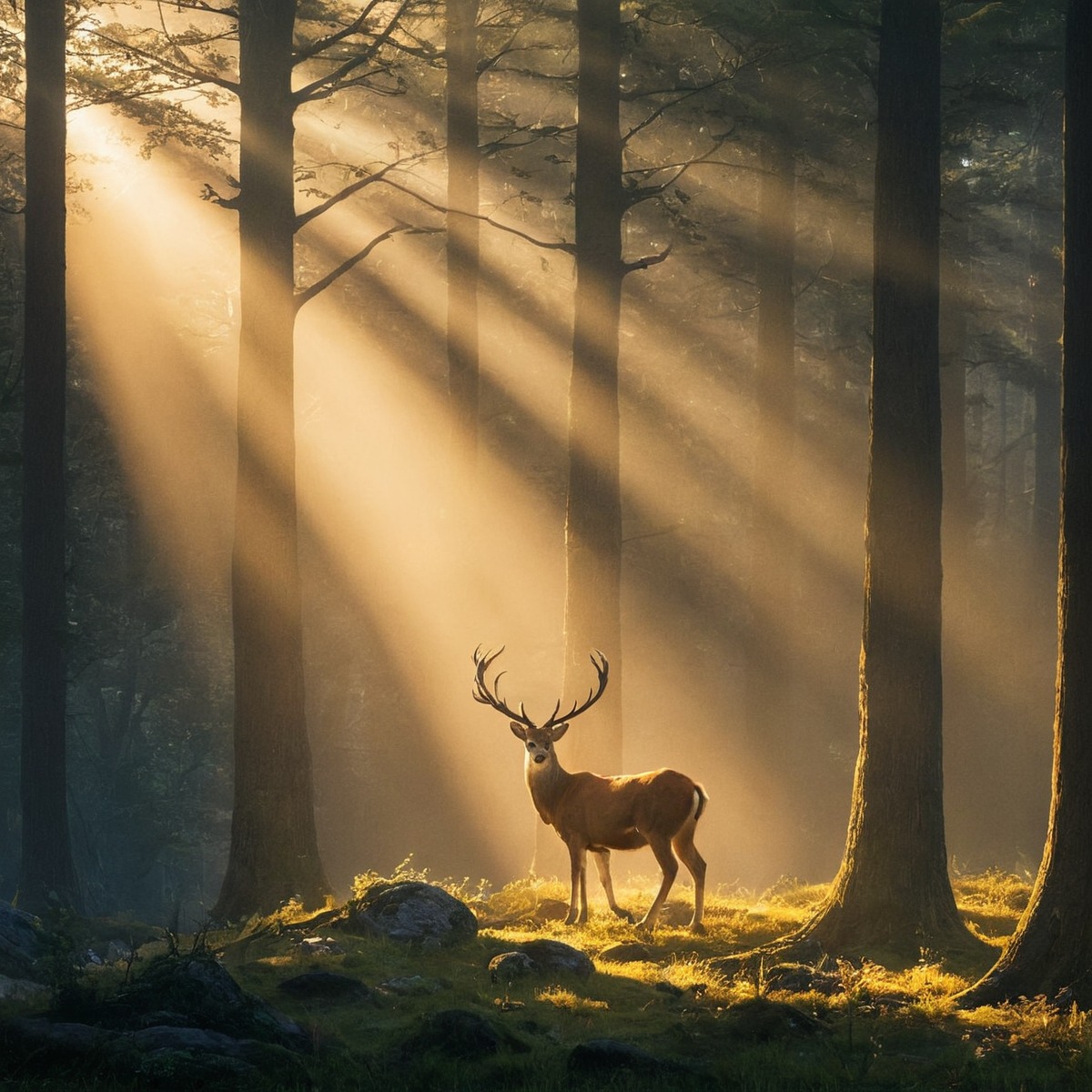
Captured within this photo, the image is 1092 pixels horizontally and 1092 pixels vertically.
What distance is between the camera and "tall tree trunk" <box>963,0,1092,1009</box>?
34.6 ft

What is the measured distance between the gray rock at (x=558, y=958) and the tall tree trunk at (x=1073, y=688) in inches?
120

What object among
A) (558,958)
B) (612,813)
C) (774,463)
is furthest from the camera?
(774,463)

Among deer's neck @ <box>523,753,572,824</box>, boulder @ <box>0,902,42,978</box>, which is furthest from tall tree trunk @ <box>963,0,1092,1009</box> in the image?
boulder @ <box>0,902,42,978</box>

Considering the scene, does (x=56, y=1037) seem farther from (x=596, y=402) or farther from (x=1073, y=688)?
(x=596, y=402)

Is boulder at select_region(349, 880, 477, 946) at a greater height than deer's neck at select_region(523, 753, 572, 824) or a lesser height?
lesser

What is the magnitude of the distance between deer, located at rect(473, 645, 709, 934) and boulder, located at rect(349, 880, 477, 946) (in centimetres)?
146

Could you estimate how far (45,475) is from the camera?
2045cm

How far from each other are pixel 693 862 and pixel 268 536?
6.35 meters

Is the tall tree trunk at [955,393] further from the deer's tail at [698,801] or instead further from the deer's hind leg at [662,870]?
the deer's hind leg at [662,870]

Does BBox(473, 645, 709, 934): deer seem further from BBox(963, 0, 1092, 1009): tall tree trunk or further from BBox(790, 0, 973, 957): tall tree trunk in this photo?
BBox(963, 0, 1092, 1009): tall tree trunk

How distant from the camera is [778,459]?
93.5ft

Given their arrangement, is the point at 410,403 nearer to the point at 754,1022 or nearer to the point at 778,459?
the point at 778,459

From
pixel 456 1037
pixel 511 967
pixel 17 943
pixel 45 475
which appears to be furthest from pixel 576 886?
pixel 45 475

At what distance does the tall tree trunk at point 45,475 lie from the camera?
2009cm
